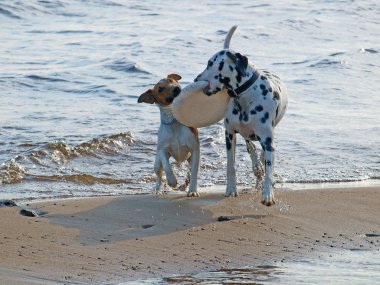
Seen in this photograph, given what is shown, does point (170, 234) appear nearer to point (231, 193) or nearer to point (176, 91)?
point (231, 193)

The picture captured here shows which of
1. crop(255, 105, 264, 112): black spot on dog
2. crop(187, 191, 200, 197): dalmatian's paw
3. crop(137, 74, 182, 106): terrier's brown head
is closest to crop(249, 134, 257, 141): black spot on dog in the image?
crop(255, 105, 264, 112): black spot on dog

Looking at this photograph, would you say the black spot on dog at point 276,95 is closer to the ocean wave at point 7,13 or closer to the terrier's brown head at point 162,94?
the terrier's brown head at point 162,94

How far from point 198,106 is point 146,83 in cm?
832

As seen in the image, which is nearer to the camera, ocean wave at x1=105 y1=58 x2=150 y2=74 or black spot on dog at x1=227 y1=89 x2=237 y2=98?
black spot on dog at x1=227 y1=89 x2=237 y2=98

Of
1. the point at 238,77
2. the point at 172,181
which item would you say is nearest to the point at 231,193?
the point at 172,181

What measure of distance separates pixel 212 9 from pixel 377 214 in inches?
739

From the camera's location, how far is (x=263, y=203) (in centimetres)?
933

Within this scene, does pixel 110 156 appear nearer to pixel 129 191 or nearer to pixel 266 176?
pixel 129 191

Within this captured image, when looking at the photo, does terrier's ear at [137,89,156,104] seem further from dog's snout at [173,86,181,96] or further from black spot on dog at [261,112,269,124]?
black spot on dog at [261,112,269,124]

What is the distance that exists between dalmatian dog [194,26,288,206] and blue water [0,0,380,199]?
1.58 metres

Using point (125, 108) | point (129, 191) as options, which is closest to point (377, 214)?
point (129, 191)

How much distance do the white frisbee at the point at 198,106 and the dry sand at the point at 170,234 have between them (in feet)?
2.39

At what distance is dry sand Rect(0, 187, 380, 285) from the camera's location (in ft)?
24.7

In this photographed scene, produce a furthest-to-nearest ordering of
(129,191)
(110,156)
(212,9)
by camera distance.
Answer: (212,9) < (110,156) < (129,191)
